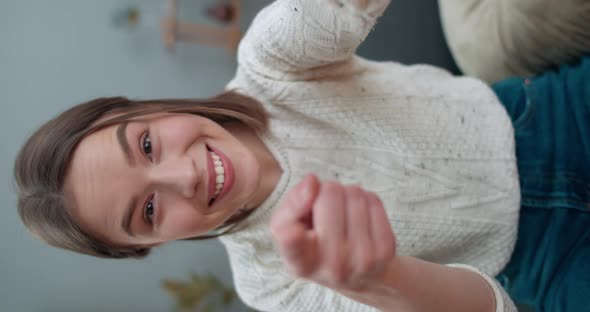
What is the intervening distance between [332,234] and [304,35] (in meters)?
0.40

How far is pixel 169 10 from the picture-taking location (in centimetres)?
162

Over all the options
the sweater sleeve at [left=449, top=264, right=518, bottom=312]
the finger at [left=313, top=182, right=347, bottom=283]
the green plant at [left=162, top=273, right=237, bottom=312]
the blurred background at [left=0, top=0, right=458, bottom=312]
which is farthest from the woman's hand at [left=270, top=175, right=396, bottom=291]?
the green plant at [left=162, top=273, right=237, bottom=312]

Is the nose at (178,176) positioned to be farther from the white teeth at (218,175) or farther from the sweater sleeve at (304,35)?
the sweater sleeve at (304,35)

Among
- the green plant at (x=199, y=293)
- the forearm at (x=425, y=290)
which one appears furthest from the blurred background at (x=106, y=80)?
the forearm at (x=425, y=290)

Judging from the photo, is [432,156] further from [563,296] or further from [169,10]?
[169,10]

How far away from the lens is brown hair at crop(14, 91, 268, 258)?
684mm

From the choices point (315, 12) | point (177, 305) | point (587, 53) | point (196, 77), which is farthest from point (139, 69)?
point (587, 53)

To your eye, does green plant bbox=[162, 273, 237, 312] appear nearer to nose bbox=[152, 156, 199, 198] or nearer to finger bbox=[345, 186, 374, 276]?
nose bbox=[152, 156, 199, 198]

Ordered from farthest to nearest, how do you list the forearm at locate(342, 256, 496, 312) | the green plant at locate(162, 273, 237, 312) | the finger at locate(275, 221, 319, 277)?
the green plant at locate(162, 273, 237, 312) → the forearm at locate(342, 256, 496, 312) → the finger at locate(275, 221, 319, 277)

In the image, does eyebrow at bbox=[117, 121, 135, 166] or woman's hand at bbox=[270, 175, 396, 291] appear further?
eyebrow at bbox=[117, 121, 135, 166]

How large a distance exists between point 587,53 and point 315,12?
0.63m

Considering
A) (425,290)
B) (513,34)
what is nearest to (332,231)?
(425,290)

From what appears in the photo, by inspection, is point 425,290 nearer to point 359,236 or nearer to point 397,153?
point 359,236

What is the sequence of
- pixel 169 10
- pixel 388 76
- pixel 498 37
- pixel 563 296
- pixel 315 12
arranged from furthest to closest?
pixel 169 10 < pixel 498 37 < pixel 388 76 < pixel 563 296 < pixel 315 12
